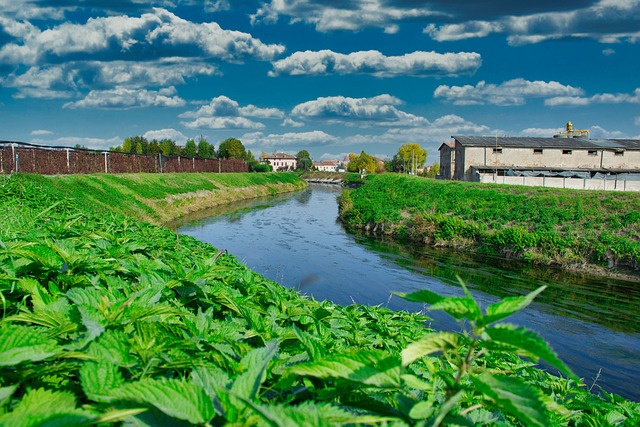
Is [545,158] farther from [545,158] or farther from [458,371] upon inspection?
[458,371]

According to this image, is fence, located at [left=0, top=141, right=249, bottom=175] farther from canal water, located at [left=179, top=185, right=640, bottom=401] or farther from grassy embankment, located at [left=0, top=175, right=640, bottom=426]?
grassy embankment, located at [left=0, top=175, right=640, bottom=426]

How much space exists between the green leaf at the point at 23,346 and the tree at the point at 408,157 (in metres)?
103

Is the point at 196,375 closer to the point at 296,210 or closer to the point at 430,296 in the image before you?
the point at 430,296

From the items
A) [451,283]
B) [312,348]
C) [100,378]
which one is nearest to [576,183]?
[451,283]

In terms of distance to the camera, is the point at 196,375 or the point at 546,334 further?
the point at 546,334

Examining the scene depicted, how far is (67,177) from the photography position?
24734mm

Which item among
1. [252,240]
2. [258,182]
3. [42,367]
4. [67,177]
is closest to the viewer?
[42,367]

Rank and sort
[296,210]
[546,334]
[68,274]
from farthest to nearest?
[296,210] < [546,334] < [68,274]

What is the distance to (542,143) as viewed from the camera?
4909 centimetres

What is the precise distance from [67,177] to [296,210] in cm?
1680

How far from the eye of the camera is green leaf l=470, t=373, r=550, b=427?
109 cm

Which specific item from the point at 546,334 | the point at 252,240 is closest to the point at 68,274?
the point at 546,334

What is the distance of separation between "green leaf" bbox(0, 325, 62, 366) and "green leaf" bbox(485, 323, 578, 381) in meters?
1.25

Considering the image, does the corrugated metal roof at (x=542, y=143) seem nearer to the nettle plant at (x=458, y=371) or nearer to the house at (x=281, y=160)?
the nettle plant at (x=458, y=371)
